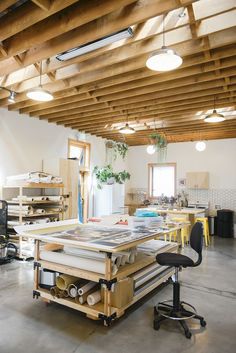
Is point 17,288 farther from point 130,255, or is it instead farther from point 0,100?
point 0,100

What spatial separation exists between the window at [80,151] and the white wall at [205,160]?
2582 millimetres

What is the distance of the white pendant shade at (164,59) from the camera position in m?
2.82

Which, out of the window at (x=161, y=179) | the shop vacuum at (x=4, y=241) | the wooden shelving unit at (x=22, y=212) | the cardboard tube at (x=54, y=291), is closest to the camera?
the cardboard tube at (x=54, y=291)

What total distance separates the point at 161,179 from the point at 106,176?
2.50 metres

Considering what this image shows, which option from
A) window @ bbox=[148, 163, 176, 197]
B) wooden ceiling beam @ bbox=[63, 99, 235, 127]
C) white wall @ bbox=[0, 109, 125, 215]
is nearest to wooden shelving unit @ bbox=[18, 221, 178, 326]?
white wall @ bbox=[0, 109, 125, 215]

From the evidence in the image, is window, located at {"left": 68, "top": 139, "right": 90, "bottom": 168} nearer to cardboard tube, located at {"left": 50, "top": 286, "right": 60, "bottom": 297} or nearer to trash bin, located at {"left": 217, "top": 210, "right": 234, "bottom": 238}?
trash bin, located at {"left": 217, "top": 210, "right": 234, "bottom": 238}

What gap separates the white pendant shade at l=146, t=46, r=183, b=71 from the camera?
2.82m

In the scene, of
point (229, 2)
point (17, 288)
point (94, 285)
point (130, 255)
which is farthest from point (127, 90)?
point (17, 288)

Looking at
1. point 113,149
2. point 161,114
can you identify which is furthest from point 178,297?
point 113,149

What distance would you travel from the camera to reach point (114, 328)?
2820 millimetres

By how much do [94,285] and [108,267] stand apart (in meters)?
0.60

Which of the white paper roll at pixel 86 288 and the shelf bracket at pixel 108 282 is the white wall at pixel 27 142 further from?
the shelf bracket at pixel 108 282

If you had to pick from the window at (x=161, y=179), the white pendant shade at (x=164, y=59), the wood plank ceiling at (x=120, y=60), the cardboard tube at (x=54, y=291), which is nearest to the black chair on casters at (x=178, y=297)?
the cardboard tube at (x=54, y=291)

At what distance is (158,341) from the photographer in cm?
262
